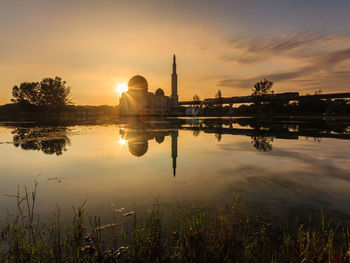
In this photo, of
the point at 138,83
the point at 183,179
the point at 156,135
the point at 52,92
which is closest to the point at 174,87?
the point at 138,83

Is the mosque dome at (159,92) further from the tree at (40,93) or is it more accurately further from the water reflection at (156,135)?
the water reflection at (156,135)

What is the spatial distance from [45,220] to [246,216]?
18.8 ft

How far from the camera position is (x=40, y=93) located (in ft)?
396

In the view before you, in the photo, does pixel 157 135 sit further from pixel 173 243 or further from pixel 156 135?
pixel 173 243

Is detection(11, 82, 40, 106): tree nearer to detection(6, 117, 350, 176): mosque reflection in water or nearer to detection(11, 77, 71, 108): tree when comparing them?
detection(11, 77, 71, 108): tree

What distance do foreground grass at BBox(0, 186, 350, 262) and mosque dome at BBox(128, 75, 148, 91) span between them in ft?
554

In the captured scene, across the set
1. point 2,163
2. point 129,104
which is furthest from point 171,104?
point 2,163

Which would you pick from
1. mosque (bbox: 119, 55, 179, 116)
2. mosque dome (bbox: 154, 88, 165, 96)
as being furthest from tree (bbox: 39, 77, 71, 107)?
mosque dome (bbox: 154, 88, 165, 96)

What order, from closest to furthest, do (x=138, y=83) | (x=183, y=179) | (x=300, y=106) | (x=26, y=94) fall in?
(x=183, y=179), (x=300, y=106), (x=26, y=94), (x=138, y=83)

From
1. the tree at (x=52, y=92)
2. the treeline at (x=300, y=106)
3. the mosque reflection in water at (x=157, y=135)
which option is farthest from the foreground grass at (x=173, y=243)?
the tree at (x=52, y=92)

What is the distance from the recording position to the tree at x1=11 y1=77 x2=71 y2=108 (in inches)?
4658

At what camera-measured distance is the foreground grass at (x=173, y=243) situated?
4191 mm

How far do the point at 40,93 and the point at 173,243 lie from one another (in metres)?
142

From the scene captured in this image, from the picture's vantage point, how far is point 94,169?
36.4 feet
